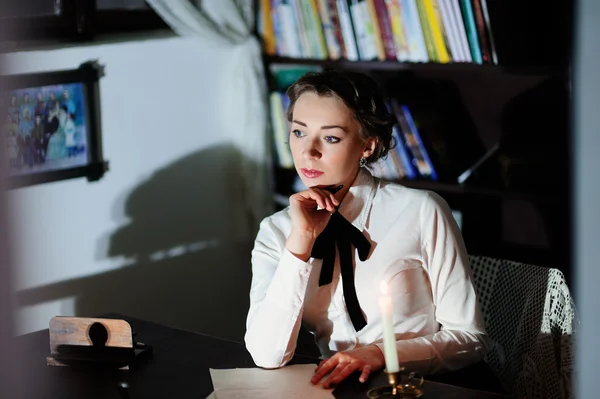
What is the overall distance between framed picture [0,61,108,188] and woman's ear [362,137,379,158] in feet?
3.74

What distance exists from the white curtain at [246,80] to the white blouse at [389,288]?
140 cm

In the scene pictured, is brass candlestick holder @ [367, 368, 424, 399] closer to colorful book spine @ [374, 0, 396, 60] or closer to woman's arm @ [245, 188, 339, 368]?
woman's arm @ [245, 188, 339, 368]

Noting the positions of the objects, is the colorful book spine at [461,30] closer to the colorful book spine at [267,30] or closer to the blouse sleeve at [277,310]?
the colorful book spine at [267,30]

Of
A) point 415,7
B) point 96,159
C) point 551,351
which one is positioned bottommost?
point 551,351

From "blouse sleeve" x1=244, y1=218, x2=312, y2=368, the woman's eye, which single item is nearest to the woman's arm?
"blouse sleeve" x1=244, y1=218, x2=312, y2=368

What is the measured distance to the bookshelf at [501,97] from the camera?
2604 millimetres

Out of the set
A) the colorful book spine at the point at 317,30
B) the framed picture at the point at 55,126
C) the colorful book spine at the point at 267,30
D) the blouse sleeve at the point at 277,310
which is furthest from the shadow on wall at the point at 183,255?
the blouse sleeve at the point at 277,310

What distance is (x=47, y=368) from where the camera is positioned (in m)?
1.61

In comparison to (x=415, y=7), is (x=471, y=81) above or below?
below

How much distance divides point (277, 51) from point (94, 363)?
6.31 feet

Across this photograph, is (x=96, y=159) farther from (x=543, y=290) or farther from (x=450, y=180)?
(x=543, y=290)

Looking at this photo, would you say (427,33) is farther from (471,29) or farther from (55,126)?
(55,126)

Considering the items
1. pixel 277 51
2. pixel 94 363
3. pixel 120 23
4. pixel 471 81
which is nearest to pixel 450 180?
pixel 471 81

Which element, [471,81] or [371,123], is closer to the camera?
[371,123]
